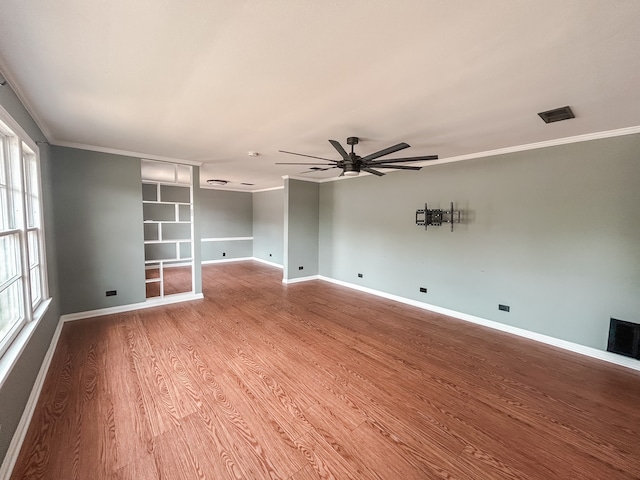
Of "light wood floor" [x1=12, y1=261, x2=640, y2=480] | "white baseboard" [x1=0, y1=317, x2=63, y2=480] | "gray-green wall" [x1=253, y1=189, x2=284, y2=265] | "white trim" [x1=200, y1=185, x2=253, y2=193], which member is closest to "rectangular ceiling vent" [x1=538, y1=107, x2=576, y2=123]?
"light wood floor" [x1=12, y1=261, x2=640, y2=480]

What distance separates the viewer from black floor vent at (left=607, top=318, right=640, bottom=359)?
2818 millimetres

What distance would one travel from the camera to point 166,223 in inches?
226

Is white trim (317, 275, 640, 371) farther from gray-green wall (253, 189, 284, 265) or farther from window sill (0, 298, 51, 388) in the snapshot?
window sill (0, 298, 51, 388)

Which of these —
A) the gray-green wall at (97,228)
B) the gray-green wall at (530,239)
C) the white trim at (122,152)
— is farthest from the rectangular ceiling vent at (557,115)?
the gray-green wall at (97,228)

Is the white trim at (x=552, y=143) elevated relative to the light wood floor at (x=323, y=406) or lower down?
elevated

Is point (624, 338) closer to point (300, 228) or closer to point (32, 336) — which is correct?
point (300, 228)

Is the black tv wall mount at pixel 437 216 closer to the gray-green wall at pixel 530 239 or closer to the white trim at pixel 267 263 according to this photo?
the gray-green wall at pixel 530 239

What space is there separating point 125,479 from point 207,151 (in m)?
3.78

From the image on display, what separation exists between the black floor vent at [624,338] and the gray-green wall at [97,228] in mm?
6384

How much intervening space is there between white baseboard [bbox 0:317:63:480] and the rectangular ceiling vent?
185 inches

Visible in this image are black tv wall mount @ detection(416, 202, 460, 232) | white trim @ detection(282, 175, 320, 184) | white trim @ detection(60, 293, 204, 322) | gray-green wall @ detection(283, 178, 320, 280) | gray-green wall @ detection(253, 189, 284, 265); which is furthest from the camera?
gray-green wall @ detection(253, 189, 284, 265)

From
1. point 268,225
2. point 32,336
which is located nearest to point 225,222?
point 268,225

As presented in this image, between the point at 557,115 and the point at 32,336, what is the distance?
16.4 feet

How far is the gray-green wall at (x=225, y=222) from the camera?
333 inches
